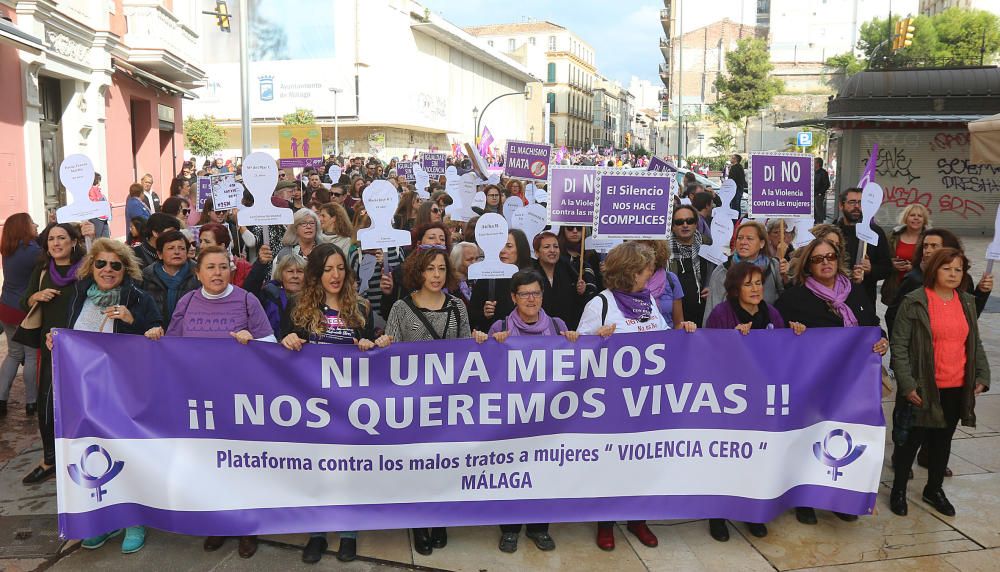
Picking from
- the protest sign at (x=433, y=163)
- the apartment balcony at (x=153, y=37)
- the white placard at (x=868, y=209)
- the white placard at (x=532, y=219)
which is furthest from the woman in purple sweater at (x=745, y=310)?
the apartment balcony at (x=153, y=37)

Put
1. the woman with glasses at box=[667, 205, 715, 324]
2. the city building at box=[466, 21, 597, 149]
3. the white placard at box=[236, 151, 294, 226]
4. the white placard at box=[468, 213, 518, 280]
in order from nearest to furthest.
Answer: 1. the white placard at box=[468, 213, 518, 280]
2. the woman with glasses at box=[667, 205, 715, 324]
3. the white placard at box=[236, 151, 294, 226]
4. the city building at box=[466, 21, 597, 149]

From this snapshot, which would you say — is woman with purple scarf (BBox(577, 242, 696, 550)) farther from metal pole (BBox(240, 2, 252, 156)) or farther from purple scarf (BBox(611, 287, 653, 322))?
metal pole (BBox(240, 2, 252, 156))

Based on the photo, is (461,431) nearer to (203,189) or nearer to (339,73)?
(203,189)

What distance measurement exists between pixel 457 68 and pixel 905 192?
170ft

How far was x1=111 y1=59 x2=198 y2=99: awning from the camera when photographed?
60.5 ft

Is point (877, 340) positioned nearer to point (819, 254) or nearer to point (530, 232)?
point (819, 254)

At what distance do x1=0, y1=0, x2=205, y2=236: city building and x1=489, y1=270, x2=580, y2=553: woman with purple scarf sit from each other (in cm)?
994

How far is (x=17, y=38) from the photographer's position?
1170 centimetres

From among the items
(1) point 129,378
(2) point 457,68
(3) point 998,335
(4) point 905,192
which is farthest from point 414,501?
(2) point 457,68

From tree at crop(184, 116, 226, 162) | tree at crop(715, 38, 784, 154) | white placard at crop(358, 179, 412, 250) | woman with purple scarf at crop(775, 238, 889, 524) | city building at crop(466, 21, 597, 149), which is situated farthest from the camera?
city building at crop(466, 21, 597, 149)

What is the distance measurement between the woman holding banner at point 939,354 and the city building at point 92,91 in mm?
11486

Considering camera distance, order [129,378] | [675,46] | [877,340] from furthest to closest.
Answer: [675,46] → [877,340] → [129,378]

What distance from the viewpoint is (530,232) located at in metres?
7.50

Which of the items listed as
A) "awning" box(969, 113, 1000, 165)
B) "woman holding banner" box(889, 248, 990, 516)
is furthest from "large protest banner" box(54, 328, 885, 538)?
"awning" box(969, 113, 1000, 165)
